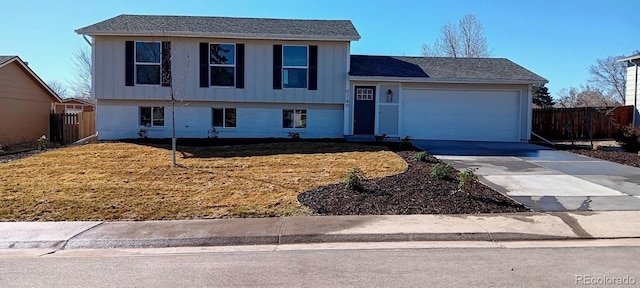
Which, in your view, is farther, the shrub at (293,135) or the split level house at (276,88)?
the shrub at (293,135)

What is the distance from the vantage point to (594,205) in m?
8.35

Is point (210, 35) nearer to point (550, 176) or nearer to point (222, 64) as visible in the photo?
point (222, 64)

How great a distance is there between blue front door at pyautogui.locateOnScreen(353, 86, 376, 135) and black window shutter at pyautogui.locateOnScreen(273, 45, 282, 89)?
11.1 feet

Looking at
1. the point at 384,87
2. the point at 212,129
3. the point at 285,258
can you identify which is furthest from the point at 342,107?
the point at 285,258

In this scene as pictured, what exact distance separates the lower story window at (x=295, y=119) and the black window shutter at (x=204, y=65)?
12.1ft

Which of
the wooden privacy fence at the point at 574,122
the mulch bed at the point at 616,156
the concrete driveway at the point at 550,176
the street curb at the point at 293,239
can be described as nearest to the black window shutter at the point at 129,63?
the concrete driveway at the point at 550,176

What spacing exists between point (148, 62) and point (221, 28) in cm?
341

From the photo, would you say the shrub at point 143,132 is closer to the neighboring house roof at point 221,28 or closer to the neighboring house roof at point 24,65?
the neighboring house roof at point 221,28

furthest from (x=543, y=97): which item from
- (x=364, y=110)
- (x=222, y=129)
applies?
(x=222, y=129)

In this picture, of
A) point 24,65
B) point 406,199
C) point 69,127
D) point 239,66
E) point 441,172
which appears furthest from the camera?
point 24,65

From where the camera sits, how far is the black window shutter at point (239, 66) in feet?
62.6

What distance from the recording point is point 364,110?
1962 centimetres

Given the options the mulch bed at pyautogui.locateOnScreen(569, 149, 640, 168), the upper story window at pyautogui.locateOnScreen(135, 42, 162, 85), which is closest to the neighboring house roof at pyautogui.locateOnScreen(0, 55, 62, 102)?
the upper story window at pyautogui.locateOnScreen(135, 42, 162, 85)

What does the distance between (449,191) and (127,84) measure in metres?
15.0
